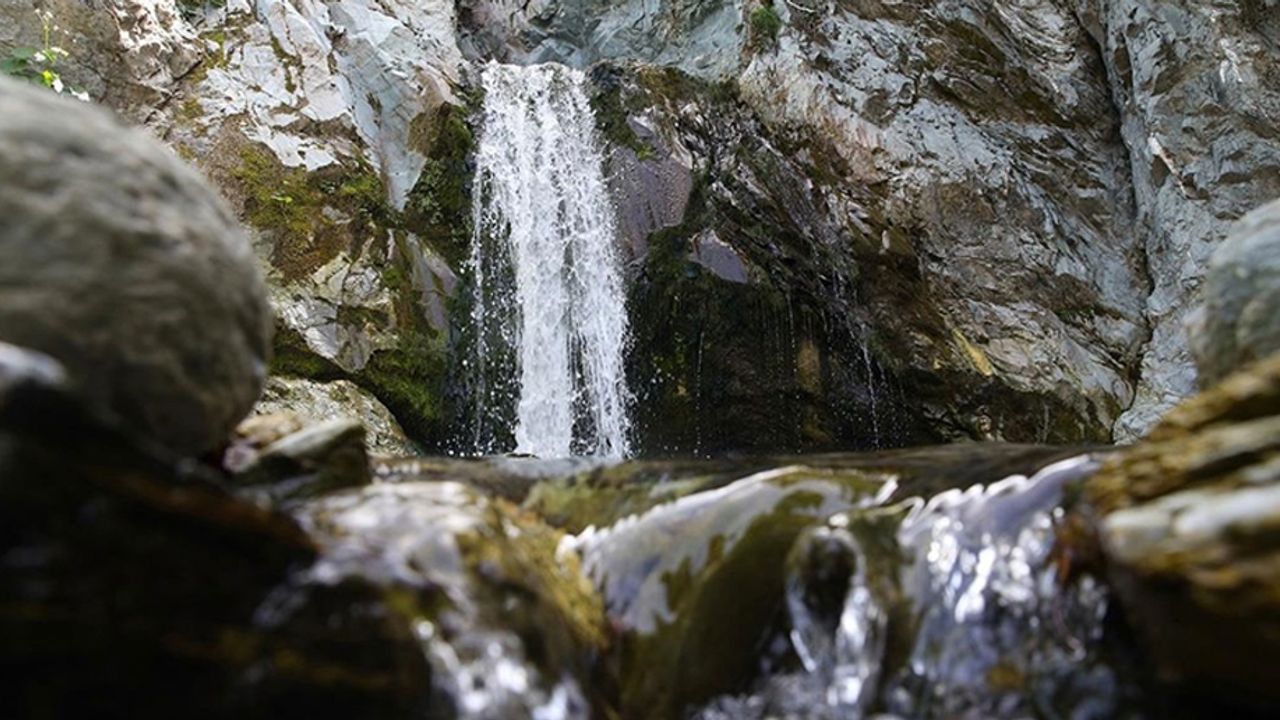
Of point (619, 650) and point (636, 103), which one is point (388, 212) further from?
point (619, 650)

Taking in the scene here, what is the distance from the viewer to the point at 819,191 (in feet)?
39.5

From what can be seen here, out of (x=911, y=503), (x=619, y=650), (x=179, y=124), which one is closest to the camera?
(x=619, y=650)

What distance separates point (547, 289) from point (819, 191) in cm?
376

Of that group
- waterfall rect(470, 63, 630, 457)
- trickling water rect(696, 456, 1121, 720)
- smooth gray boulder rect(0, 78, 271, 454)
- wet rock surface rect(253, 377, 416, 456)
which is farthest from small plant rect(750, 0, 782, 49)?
smooth gray boulder rect(0, 78, 271, 454)

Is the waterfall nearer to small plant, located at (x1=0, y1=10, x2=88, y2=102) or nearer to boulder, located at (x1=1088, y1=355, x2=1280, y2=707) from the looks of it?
small plant, located at (x1=0, y1=10, x2=88, y2=102)

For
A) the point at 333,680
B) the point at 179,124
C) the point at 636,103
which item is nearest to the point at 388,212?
the point at 179,124

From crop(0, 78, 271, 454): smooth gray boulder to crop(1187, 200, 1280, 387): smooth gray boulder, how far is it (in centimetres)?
373

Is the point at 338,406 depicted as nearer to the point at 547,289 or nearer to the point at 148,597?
the point at 547,289

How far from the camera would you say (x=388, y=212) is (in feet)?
36.0

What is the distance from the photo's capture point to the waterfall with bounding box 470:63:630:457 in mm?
10383

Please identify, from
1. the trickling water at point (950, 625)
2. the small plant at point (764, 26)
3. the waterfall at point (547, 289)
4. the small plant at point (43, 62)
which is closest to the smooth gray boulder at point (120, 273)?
the trickling water at point (950, 625)

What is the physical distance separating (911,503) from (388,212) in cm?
857

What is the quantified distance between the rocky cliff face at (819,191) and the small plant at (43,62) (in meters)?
0.17

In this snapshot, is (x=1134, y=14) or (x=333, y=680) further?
(x=1134, y=14)
